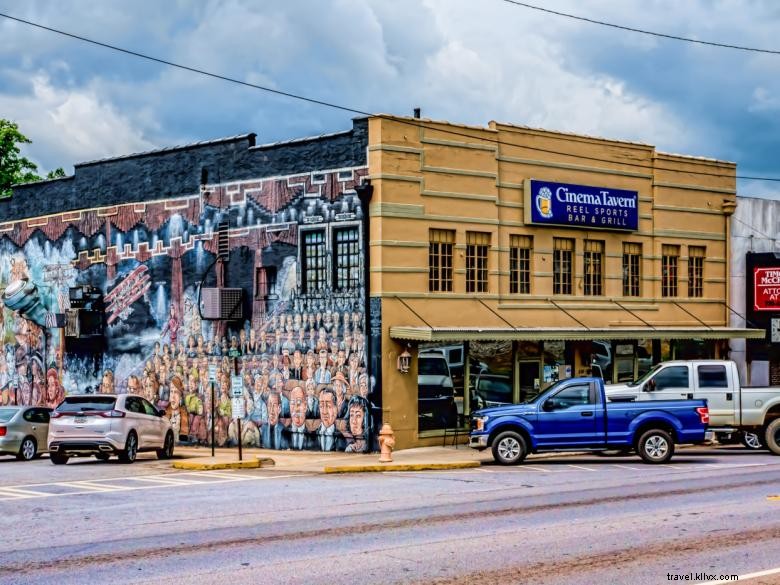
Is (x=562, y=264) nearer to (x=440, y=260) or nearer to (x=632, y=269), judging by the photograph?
(x=632, y=269)

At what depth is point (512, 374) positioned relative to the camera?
30266 millimetres

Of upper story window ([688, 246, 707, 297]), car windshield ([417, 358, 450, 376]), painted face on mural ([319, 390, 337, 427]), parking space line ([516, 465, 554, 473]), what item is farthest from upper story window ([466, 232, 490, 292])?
upper story window ([688, 246, 707, 297])

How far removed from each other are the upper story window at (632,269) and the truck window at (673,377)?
22.3 ft

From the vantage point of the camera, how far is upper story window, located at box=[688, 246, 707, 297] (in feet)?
115

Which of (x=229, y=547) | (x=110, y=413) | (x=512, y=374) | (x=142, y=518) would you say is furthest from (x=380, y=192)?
(x=229, y=547)

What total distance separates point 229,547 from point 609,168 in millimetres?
22605

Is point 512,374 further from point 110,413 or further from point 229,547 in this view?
point 229,547

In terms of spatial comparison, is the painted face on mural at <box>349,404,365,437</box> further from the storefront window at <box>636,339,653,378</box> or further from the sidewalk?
the storefront window at <box>636,339,653,378</box>

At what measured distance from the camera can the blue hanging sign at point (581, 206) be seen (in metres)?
30.8

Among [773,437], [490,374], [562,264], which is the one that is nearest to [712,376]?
[773,437]

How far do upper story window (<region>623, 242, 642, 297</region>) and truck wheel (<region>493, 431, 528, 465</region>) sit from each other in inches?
417

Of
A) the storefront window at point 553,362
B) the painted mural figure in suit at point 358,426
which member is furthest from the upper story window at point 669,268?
the painted mural figure in suit at point 358,426

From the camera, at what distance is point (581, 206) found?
3173 cm

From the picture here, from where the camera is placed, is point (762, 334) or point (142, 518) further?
point (762, 334)
